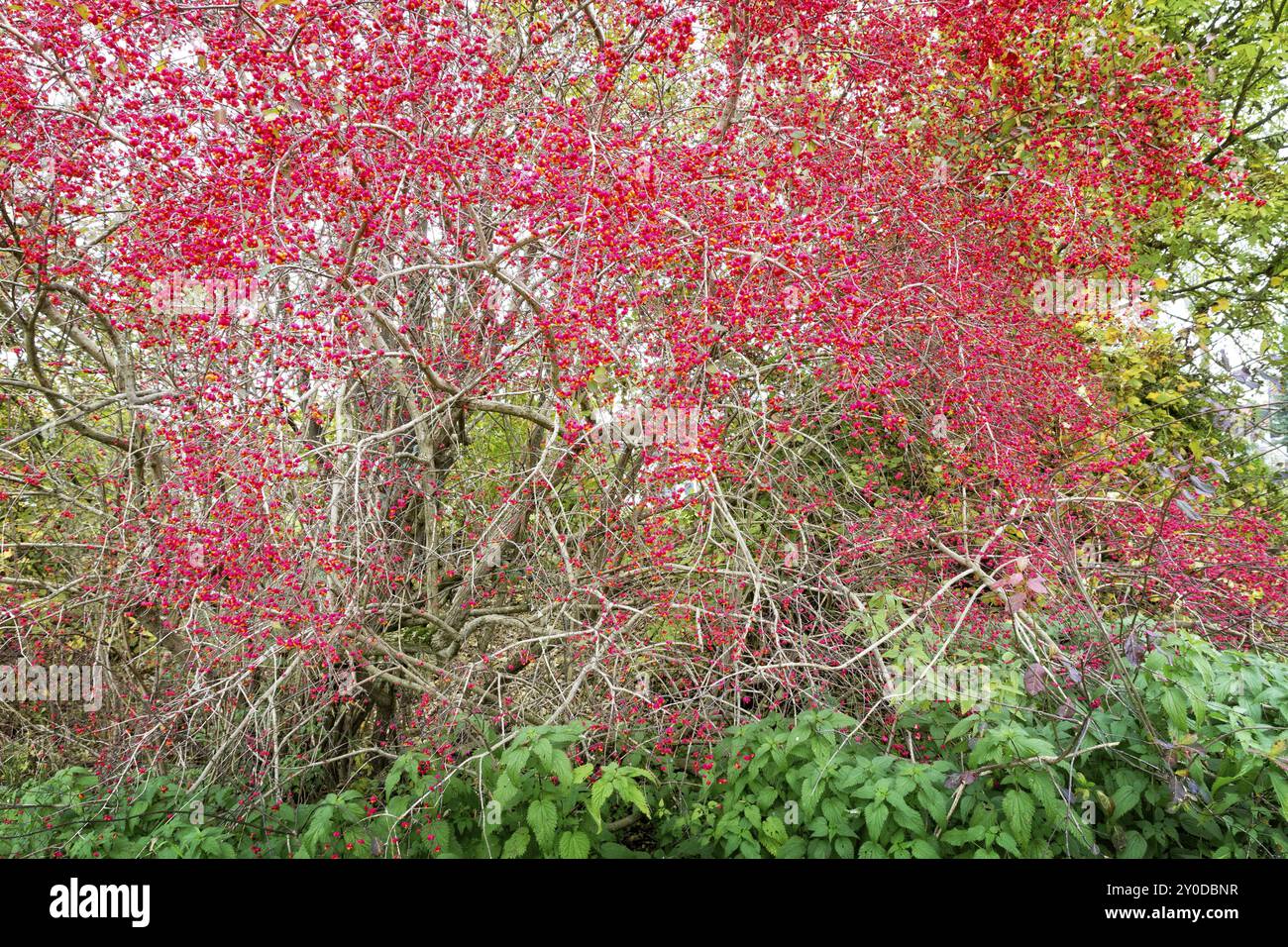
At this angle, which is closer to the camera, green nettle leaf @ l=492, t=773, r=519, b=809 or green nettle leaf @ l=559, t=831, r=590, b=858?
green nettle leaf @ l=492, t=773, r=519, b=809

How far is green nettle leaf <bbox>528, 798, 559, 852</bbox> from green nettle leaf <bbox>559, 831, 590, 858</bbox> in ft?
0.23

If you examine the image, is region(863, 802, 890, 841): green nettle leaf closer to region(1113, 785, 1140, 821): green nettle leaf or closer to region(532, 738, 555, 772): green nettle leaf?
region(1113, 785, 1140, 821): green nettle leaf

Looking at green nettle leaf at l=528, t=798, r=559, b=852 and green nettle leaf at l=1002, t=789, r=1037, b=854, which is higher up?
green nettle leaf at l=1002, t=789, r=1037, b=854

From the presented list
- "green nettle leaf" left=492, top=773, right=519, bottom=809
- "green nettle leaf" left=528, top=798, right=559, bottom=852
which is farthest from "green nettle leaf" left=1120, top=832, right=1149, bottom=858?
"green nettle leaf" left=492, top=773, right=519, bottom=809

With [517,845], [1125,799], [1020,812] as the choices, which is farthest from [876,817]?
[517,845]

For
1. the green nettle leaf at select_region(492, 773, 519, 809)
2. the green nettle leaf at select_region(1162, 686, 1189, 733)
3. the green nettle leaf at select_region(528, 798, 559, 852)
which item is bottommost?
the green nettle leaf at select_region(528, 798, 559, 852)

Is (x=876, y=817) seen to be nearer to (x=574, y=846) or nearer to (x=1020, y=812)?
(x=1020, y=812)

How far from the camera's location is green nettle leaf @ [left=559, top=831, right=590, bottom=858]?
98.6 inches

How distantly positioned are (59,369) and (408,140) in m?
2.63

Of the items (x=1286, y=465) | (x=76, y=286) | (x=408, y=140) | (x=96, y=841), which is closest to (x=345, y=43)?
(x=408, y=140)

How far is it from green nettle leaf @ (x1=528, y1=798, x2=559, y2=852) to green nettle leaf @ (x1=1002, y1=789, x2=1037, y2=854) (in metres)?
1.38

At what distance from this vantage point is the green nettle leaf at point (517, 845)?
2453mm

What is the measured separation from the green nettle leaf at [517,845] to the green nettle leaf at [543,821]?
0.07m

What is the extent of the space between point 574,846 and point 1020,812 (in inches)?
54.1
